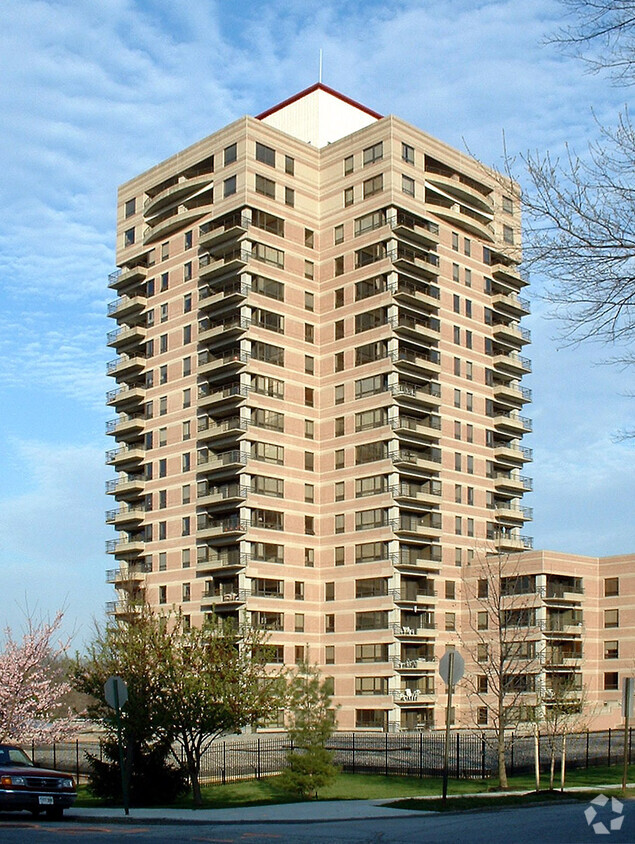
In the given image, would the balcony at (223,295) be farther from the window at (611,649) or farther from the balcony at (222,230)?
the window at (611,649)

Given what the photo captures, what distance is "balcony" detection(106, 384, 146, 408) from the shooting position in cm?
8994

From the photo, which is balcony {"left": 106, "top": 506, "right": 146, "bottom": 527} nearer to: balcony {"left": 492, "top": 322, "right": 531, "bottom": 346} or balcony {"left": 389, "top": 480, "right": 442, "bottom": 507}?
balcony {"left": 389, "top": 480, "right": 442, "bottom": 507}

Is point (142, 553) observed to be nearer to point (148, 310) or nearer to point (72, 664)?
point (148, 310)

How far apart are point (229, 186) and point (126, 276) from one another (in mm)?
14335

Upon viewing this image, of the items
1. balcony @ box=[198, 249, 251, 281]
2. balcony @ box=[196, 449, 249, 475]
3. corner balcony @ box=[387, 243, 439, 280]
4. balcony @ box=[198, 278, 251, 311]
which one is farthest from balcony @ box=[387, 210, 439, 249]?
balcony @ box=[196, 449, 249, 475]

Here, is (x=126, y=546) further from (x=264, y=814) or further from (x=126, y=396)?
(x=264, y=814)

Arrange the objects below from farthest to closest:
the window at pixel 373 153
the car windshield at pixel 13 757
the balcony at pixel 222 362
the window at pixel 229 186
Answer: the window at pixel 373 153 → the window at pixel 229 186 → the balcony at pixel 222 362 → the car windshield at pixel 13 757

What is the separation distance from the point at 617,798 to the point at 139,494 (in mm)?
66526

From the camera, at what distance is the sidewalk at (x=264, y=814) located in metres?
23.5

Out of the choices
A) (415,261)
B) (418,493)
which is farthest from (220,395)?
(415,261)

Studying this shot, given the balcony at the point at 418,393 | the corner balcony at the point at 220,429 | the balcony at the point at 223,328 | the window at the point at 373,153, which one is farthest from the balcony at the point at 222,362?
the window at the point at 373,153

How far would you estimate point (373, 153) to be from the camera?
84.8 metres

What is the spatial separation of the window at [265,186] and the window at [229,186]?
1.91 meters

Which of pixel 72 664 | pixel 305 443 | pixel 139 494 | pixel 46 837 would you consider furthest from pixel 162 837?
pixel 139 494
